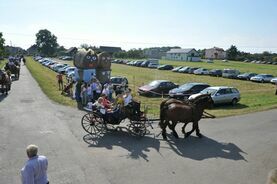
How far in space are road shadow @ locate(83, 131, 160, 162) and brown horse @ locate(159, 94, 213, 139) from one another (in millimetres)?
932

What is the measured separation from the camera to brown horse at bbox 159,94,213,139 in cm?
1239

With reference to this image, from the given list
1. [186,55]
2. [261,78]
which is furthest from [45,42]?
[261,78]

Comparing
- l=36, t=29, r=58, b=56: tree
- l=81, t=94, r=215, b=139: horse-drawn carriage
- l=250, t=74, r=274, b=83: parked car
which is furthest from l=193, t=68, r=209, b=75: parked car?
l=36, t=29, r=58, b=56: tree

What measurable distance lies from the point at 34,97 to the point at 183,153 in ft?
48.4

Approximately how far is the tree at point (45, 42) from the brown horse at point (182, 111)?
5130 inches

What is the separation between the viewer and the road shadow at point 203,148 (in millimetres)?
10680

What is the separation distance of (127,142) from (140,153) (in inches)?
53.0

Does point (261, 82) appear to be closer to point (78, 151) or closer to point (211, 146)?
point (211, 146)

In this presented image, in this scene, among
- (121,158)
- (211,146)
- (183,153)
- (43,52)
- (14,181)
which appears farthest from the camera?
(43,52)

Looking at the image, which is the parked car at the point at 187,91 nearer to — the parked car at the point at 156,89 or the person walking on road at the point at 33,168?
the parked car at the point at 156,89

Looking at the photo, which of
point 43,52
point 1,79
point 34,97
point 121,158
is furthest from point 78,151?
point 43,52

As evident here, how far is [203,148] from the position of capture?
1149 centimetres

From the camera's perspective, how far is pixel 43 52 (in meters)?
135

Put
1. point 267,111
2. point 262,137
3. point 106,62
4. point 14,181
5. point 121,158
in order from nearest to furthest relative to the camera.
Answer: point 14,181, point 121,158, point 262,137, point 267,111, point 106,62
